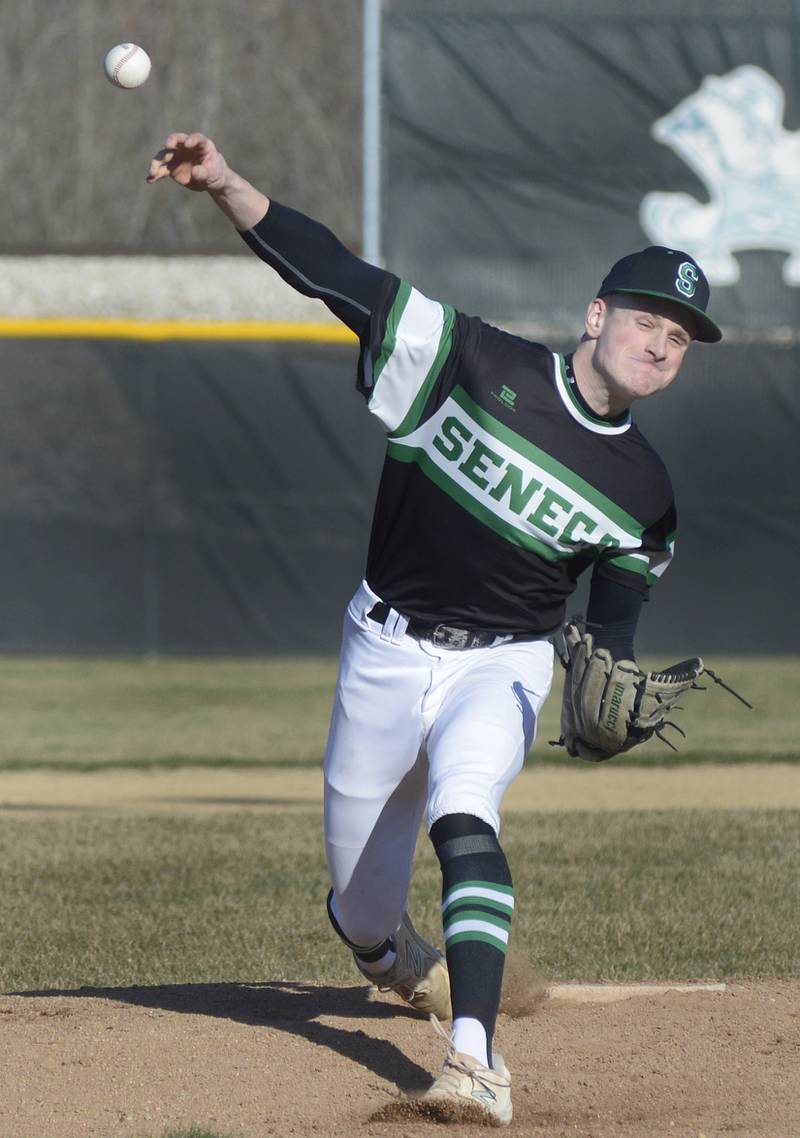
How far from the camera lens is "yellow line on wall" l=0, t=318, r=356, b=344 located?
44.2 feet

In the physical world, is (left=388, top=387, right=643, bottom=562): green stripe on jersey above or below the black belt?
above

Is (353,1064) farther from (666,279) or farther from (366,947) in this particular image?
(666,279)

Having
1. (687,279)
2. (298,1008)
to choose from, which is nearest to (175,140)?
(687,279)

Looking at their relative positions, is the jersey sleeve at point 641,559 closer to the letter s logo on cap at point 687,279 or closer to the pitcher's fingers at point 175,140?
the letter s logo on cap at point 687,279

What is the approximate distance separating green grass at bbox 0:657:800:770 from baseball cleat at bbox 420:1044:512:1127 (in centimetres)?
599

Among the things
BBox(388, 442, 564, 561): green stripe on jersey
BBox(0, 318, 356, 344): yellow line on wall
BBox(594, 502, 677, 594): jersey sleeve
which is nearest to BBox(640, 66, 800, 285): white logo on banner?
BBox(0, 318, 356, 344): yellow line on wall

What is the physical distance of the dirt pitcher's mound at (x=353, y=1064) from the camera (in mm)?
3314

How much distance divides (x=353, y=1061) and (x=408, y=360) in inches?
59.2

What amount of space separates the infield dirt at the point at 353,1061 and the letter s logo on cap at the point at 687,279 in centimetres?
164

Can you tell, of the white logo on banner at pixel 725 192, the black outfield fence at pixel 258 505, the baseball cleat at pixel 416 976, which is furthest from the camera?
the white logo on banner at pixel 725 192

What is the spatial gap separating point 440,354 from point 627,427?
1.46 ft

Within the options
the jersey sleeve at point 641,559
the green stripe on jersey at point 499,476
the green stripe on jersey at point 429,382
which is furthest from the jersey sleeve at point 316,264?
the jersey sleeve at point 641,559

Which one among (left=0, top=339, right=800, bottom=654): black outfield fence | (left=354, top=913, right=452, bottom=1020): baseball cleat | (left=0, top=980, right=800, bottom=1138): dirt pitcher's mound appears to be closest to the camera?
(left=0, top=980, right=800, bottom=1138): dirt pitcher's mound

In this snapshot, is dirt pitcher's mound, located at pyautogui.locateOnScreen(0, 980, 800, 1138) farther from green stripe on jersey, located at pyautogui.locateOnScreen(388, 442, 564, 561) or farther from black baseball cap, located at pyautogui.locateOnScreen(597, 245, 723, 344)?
black baseball cap, located at pyautogui.locateOnScreen(597, 245, 723, 344)
